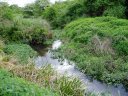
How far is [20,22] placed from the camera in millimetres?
21188

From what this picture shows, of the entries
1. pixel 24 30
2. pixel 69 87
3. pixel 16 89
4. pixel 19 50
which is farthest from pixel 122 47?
pixel 16 89

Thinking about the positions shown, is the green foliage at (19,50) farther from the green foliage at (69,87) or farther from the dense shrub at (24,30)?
the green foliage at (69,87)

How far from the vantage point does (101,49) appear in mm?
17062

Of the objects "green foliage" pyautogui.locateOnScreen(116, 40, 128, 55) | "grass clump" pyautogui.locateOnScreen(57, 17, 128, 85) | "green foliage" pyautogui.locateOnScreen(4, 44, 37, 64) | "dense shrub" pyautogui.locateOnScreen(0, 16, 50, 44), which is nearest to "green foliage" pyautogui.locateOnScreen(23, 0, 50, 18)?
"dense shrub" pyautogui.locateOnScreen(0, 16, 50, 44)

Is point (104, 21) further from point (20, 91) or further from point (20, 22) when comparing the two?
point (20, 91)

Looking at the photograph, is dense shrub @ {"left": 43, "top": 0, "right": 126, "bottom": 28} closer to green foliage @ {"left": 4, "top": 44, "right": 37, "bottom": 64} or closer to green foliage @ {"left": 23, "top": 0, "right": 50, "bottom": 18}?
green foliage @ {"left": 23, "top": 0, "right": 50, "bottom": 18}

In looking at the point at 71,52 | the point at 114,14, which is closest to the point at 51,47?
the point at 71,52

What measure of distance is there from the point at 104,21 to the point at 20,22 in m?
5.65

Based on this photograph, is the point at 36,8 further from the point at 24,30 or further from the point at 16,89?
the point at 16,89

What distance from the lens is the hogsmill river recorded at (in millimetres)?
13031

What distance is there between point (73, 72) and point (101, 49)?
240cm

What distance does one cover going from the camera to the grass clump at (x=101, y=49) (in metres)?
14.8

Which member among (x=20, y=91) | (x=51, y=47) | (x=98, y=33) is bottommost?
(x=51, y=47)

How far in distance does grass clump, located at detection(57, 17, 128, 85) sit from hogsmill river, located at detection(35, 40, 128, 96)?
12.8 inches
